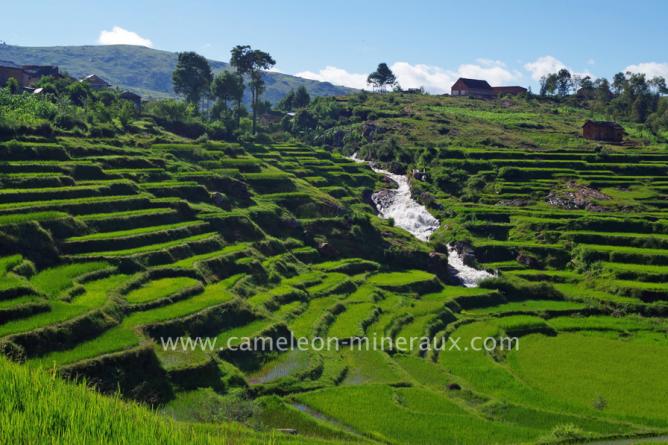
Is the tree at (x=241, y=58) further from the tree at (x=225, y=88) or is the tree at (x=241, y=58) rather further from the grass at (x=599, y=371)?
the grass at (x=599, y=371)

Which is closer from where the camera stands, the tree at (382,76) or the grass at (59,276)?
the grass at (59,276)

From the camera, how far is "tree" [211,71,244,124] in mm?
95062

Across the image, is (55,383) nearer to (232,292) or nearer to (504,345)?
(232,292)

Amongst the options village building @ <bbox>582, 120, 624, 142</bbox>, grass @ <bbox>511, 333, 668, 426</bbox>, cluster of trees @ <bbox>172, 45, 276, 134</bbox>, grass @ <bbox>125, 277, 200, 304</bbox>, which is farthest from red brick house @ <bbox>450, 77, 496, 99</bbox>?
grass @ <bbox>125, 277, 200, 304</bbox>

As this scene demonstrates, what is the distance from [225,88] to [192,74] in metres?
6.45

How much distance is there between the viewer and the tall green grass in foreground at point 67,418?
12977mm

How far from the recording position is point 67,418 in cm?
1409

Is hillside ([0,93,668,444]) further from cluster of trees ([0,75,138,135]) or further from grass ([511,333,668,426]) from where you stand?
cluster of trees ([0,75,138,135])

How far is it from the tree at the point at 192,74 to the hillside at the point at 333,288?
1925 cm

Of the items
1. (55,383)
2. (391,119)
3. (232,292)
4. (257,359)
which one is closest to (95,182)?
(232,292)

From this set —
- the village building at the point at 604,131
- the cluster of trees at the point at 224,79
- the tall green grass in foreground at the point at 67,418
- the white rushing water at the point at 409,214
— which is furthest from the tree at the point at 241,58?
the tall green grass in foreground at the point at 67,418

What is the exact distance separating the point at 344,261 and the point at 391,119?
6324 centimetres

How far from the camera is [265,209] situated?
57.2m

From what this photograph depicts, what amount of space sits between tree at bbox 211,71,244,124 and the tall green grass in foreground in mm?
82121
